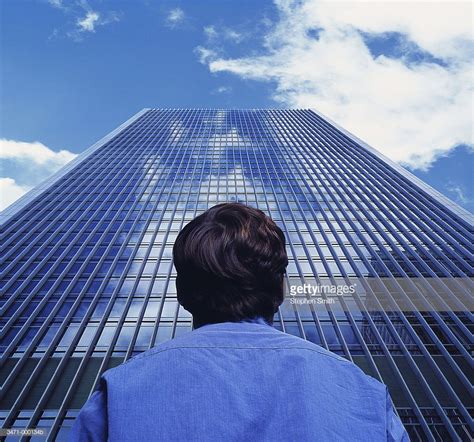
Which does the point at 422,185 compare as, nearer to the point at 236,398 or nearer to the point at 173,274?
the point at 173,274

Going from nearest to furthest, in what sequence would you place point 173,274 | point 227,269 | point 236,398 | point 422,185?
point 236,398, point 227,269, point 173,274, point 422,185

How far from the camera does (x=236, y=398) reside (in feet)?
4.28

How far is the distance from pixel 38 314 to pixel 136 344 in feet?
19.2

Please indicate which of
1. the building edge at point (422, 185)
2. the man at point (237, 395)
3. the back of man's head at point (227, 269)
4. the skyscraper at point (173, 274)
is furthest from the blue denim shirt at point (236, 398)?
the building edge at point (422, 185)

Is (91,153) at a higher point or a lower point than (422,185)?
higher

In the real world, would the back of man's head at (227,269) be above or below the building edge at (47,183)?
below

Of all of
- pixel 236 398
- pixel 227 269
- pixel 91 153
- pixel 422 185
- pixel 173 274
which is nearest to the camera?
pixel 236 398

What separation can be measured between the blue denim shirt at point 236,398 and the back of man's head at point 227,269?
0.37m

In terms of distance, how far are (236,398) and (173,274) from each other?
796 inches

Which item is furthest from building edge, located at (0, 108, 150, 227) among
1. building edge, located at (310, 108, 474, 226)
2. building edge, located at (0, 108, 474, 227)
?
building edge, located at (310, 108, 474, 226)

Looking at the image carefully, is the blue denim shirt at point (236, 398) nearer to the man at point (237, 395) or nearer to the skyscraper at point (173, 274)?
the man at point (237, 395)

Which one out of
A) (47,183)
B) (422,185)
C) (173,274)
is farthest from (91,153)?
(422,185)

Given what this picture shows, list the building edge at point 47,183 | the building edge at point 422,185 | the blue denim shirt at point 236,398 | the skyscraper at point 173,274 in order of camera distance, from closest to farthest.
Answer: the blue denim shirt at point 236,398 < the skyscraper at point 173,274 < the building edge at point 422,185 < the building edge at point 47,183

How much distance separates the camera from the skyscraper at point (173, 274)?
13.5 metres
